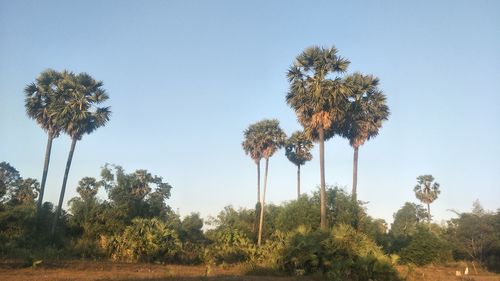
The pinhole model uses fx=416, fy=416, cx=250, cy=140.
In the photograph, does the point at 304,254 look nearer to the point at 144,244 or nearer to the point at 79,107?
the point at 144,244

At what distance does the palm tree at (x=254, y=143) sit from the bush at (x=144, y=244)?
2100 centimetres

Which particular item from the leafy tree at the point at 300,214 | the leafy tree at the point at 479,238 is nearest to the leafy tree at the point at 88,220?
the leafy tree at the point at 300,214

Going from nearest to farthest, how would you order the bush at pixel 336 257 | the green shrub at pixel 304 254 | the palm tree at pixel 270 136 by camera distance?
the bush at pixel 336 257 < the green shrub at pixel 304 254 < the palm tree at pixel 270 136

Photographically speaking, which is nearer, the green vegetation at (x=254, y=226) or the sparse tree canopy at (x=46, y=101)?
the green vegetation at (x=254, y=226)

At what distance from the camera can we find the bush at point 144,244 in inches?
1009

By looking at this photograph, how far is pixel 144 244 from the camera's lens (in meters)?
25.9

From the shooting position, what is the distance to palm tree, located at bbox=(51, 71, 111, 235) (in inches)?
1412

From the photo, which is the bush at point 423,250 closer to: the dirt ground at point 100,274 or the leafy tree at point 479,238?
the leafy tree at point 479,238

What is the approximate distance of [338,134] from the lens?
112ft

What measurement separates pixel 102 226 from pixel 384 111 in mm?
25786

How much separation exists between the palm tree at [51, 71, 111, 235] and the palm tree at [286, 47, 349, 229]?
1745 cm

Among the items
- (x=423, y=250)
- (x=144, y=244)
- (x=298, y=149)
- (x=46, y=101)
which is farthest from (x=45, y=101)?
(x=423, y=250)

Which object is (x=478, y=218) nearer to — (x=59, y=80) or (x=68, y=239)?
(x=68, y=239)

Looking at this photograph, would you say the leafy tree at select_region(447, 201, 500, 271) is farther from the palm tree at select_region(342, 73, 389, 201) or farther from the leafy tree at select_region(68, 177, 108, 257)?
the leafy tree at select_region(68, 177, 108, 257)
